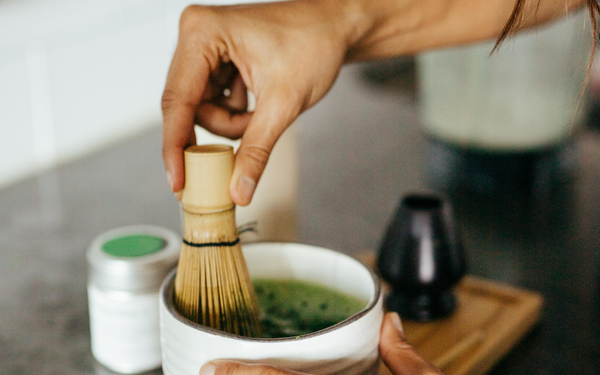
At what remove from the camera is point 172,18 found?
1.54 meters

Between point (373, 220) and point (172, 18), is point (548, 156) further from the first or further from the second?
point (172, 18)

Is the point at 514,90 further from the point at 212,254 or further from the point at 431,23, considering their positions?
the point at 212,254

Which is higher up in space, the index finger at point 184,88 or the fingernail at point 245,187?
the index finger at point 184,88

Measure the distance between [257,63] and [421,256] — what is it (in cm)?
24

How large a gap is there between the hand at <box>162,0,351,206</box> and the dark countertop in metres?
0.25

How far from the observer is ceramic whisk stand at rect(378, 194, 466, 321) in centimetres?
55

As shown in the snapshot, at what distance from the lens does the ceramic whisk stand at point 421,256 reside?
55 centimetres

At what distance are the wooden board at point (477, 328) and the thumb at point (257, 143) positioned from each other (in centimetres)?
21

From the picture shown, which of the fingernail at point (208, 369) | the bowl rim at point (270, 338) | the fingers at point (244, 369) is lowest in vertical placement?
the fingernail at point (208, 369)

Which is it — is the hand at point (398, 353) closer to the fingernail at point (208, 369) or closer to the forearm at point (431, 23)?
the fingernail at point (208, 369)

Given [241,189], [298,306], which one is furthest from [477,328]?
[241,189]

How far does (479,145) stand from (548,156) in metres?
0.11

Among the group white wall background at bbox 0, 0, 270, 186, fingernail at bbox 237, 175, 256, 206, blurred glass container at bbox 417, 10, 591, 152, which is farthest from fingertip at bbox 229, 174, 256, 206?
white wall background at bbox 0, 0, 270, 186

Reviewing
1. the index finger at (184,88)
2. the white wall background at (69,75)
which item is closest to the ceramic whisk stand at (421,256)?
the index finger at (184,88)
